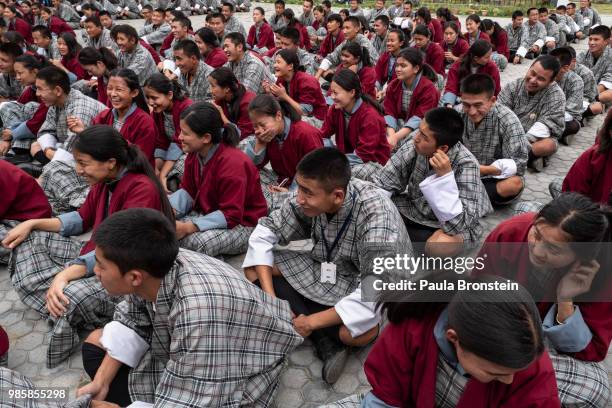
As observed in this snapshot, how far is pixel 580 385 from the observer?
2.14 meters

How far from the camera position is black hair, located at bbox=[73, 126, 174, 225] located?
274 centimetres

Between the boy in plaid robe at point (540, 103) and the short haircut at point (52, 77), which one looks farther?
the boy in plaid robe at point (540, 103)

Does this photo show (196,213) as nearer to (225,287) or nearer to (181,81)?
(225,287)

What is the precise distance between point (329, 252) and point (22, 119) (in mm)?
4337

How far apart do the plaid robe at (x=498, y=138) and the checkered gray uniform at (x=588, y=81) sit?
9.73ft

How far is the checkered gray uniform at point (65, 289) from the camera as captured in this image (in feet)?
8.64

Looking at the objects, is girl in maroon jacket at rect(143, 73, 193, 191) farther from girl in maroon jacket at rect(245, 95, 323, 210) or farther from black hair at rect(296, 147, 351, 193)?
black hair at rect(296, 147, 351, 193)

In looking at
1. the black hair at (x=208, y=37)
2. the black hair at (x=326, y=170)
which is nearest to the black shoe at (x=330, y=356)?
the black hair at (x=326, y=170)

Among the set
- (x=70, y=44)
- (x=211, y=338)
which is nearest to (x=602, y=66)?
(x=211, y=338)

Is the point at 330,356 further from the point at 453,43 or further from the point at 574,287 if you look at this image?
the point at 453,43

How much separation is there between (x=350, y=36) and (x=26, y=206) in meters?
6.02

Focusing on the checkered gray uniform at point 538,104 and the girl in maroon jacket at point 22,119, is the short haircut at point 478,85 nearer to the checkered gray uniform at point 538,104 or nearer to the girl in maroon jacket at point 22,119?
the checkered gray uniform at point 538,104

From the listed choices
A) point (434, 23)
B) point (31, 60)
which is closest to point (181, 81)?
point (31, 60)

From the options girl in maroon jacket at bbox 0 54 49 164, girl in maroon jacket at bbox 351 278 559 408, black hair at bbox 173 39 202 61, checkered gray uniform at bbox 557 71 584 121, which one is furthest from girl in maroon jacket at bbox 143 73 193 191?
checkered gray uniform at bbox 557 71 584 121
